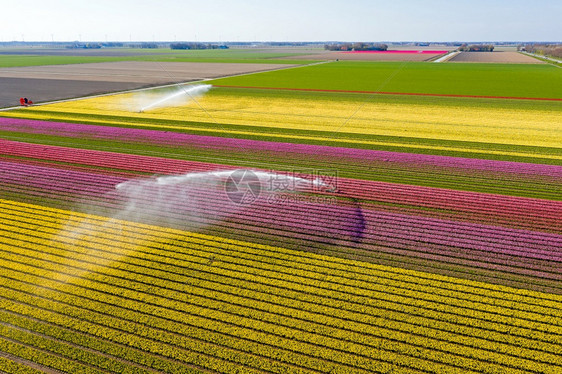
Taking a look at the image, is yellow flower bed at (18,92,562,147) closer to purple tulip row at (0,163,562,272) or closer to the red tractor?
the red tractor

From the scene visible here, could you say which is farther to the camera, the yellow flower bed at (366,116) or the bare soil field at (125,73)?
the bare soil field at (125,73)

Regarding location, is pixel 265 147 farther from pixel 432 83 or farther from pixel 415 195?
pixel 432 83

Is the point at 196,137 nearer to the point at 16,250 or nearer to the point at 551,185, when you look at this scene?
the point at 16,250

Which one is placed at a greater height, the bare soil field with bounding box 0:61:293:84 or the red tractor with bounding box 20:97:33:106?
the bare soil field with bounding box 0:61:293:84

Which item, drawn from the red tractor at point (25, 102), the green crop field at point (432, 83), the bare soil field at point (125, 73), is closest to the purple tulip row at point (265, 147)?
the red tractor at point (25, 102)

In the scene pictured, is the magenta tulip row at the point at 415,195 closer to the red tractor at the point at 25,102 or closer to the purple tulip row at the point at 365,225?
the purple tulip row at the point at 365,225

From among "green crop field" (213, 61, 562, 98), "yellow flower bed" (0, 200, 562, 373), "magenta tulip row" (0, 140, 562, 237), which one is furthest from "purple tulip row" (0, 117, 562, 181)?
"green crop field" (213, 61, 562, 98)

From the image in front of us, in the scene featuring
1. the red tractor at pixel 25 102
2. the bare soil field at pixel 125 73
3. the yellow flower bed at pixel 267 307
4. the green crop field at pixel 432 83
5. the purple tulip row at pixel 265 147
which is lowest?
the yellow flower bed at pixel 267 307

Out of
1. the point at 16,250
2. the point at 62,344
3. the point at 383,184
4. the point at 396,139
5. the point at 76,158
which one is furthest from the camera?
the point at 396,139

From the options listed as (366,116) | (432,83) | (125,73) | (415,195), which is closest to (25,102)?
(366,116)

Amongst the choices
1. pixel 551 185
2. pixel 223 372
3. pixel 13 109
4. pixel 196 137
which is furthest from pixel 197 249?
pixel 13 109

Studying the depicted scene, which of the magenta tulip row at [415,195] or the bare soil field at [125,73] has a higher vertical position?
the bare soil field at [125,73]
